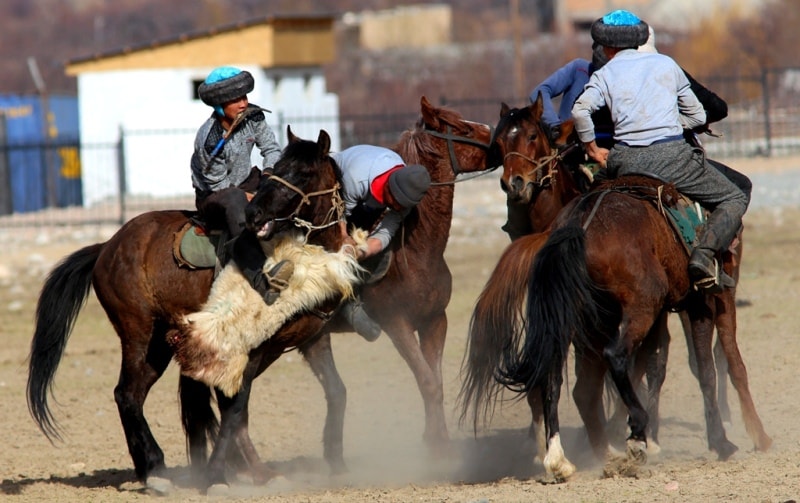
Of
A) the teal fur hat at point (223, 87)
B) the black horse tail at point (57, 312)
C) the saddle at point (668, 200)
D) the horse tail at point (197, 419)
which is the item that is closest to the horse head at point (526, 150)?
the saddle at point (668, 200)

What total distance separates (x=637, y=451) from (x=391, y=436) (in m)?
2.44

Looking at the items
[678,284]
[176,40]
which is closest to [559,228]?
[678,284]

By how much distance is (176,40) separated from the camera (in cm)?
2964

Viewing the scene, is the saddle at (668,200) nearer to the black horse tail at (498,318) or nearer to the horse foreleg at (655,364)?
the black horse tail at (498,318)

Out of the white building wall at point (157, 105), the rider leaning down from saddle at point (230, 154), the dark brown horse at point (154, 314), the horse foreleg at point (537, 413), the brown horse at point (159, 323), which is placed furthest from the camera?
the white building wall at point (157, 105)

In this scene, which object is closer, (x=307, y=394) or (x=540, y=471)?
(x=540, y=471)

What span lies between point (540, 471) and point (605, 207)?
65.8 inches

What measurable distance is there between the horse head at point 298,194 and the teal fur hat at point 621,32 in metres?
1.66

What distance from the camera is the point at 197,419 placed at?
6715 mm

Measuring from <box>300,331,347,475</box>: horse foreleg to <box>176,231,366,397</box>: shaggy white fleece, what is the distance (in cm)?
67

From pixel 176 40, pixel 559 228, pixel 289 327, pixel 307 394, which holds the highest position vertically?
pixel 176 40

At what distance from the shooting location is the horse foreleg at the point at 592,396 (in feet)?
20.8

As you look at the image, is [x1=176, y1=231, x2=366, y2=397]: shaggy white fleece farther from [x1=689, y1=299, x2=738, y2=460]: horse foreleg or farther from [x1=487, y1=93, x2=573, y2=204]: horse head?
[x1=689, y1=299, x2=738, y2=460]: horse foreleg

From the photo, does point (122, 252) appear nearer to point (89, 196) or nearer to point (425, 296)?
point (425, 296)
